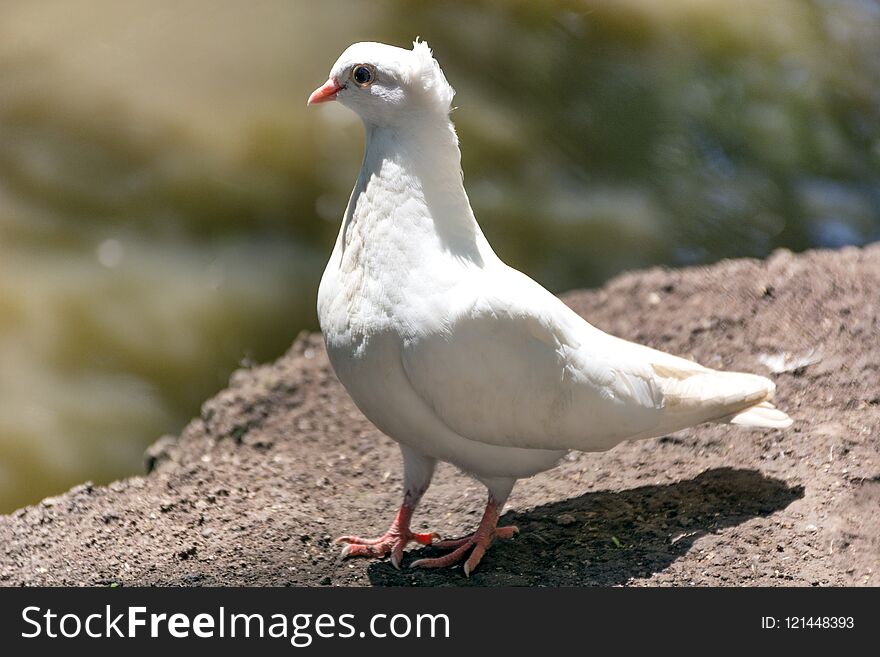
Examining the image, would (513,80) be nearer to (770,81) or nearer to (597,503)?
(770,81)

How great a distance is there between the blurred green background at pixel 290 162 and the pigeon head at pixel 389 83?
212 centimetres

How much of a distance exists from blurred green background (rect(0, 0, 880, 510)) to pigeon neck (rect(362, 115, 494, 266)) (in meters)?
2.09

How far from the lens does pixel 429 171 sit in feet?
11.9

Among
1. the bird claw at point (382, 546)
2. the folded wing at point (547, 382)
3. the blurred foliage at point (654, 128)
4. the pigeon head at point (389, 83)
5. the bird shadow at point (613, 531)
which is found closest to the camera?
the folded wing at point (547, 382)

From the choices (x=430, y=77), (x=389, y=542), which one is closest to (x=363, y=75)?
(x=430, y=77)

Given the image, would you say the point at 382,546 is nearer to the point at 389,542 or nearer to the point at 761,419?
the point at 389,542

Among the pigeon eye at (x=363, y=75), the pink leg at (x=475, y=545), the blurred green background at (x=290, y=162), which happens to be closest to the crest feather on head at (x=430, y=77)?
the pigeon eye at (x=363, y=75)

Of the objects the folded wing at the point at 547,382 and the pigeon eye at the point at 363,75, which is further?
the pigeon eye at the point at 363,75

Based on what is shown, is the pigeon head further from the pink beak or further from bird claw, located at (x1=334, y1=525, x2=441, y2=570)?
bird claw, located at (x1=334, y1=525, x2=441, y2=570)

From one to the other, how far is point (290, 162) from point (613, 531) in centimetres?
293

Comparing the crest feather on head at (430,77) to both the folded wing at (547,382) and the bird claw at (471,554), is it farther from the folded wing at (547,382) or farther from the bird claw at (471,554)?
the bird claw at (471,554)

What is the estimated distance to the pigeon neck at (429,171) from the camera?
Result: 141 inches

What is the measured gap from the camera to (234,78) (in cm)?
587

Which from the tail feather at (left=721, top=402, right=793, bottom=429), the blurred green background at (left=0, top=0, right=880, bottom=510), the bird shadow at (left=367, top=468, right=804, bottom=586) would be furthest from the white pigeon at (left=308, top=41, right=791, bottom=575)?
the blurred green background at (left=0, top=0, right=880, bottom=510)
